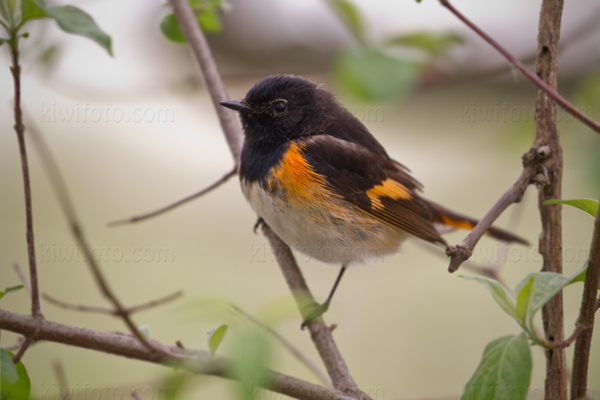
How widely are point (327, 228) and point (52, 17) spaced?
1.70 m

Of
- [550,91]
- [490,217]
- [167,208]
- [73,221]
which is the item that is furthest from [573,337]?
[167,208]

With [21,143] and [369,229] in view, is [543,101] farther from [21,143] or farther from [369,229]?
[21,143]

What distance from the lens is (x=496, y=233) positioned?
3211 mm

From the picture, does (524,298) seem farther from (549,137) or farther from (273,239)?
(273,239)

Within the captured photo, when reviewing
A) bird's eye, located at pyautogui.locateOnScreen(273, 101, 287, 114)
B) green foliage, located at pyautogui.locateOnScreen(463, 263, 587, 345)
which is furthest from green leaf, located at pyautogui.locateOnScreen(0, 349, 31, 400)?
bird's eye, located at pyautogui.locateOnScreen(273, 101, 287, 114)

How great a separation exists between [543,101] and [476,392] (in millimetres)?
1002

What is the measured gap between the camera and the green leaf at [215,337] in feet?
4.34

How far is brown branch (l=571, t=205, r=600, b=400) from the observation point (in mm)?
1132

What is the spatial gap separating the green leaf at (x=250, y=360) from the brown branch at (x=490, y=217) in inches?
24.2

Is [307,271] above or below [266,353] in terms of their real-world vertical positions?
above

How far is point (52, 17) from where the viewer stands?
1.29 metres

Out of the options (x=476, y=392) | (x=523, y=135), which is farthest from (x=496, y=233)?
(x=476, y=392)

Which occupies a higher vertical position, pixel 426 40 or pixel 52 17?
pixel 426 40

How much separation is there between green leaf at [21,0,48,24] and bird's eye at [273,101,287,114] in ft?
5.35
